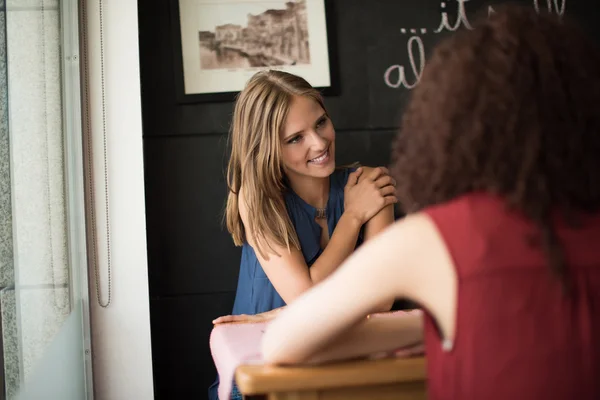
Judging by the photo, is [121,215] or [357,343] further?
[121,215]

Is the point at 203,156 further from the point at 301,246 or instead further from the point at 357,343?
the point at 357,343

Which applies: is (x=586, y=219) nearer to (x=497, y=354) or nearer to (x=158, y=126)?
(x=497, y=354)

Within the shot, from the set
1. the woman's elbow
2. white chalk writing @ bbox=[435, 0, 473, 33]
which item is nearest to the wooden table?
the woman's elbow

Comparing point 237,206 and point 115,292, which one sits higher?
point 237,206

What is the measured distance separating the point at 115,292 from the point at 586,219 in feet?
6.16

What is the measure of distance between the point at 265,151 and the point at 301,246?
0.32 m

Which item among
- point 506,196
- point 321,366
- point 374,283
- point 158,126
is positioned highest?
point 158,126

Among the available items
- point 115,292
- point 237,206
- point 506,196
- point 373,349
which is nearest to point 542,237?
point 506,196

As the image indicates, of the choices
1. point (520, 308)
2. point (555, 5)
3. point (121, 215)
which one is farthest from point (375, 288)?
point (555, 5)

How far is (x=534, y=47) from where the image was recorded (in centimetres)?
106

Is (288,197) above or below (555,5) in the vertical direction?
below

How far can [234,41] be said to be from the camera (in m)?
2.72

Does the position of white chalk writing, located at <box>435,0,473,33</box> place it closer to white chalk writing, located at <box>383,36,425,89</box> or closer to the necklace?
white chalk writing, located at <box>383,36,425,89</box>

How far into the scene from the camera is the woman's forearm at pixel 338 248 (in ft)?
7.47
